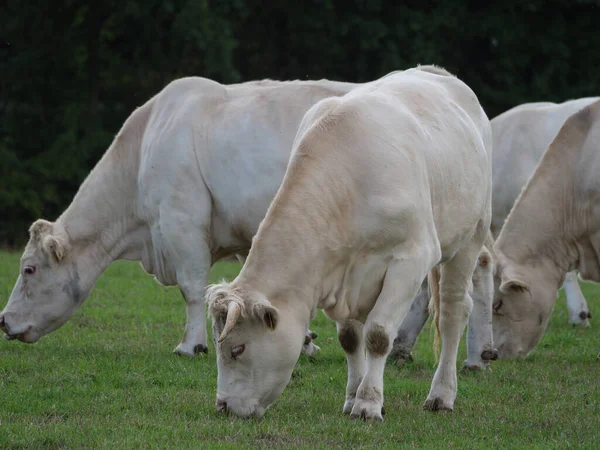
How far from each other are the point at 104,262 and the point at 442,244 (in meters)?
3.71

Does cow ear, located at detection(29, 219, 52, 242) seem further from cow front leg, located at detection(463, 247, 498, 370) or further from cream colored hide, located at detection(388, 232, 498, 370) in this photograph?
cow front leg, located at detection(463, 247, 498, 370)

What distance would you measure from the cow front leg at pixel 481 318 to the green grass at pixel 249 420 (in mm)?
228

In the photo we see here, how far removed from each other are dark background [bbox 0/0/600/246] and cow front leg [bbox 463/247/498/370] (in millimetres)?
15491

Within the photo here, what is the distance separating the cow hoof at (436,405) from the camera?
664 cm

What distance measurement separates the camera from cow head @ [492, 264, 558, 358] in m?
9.22

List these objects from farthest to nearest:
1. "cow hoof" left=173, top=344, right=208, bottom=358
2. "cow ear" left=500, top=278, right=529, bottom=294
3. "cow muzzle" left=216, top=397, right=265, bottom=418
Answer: "cow ear" left=500, top=278, right=529, bottom=294 < "cow hoof" left=173, top=344, right=208, bottom=358 < "cow muzzle" left=216, top=397, right=265, bottom=418

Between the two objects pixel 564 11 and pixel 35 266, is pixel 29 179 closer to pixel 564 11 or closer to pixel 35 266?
pixel 564 11

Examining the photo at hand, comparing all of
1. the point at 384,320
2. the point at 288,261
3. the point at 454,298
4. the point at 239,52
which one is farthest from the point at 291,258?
the point at 239,52

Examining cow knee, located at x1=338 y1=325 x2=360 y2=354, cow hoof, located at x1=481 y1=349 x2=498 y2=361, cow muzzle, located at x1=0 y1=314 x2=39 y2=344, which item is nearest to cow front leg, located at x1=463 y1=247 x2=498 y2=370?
cow hoof, located at x1=481 y1=349 x2=498 y2=361

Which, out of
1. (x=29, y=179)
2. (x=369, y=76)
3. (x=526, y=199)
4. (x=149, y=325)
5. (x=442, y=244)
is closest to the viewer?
(x=442, y=244)

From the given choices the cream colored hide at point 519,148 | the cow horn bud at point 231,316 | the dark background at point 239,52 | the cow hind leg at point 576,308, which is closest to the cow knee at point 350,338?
the cow horn bud at point 231,316

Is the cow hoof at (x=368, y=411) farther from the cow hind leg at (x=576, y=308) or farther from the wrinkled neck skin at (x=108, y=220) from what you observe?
the cow hind leg at (x=576, y=308)

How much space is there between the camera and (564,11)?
2505 centimetres

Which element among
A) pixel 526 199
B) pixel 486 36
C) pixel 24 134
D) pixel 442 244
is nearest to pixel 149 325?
pixel 526 199
